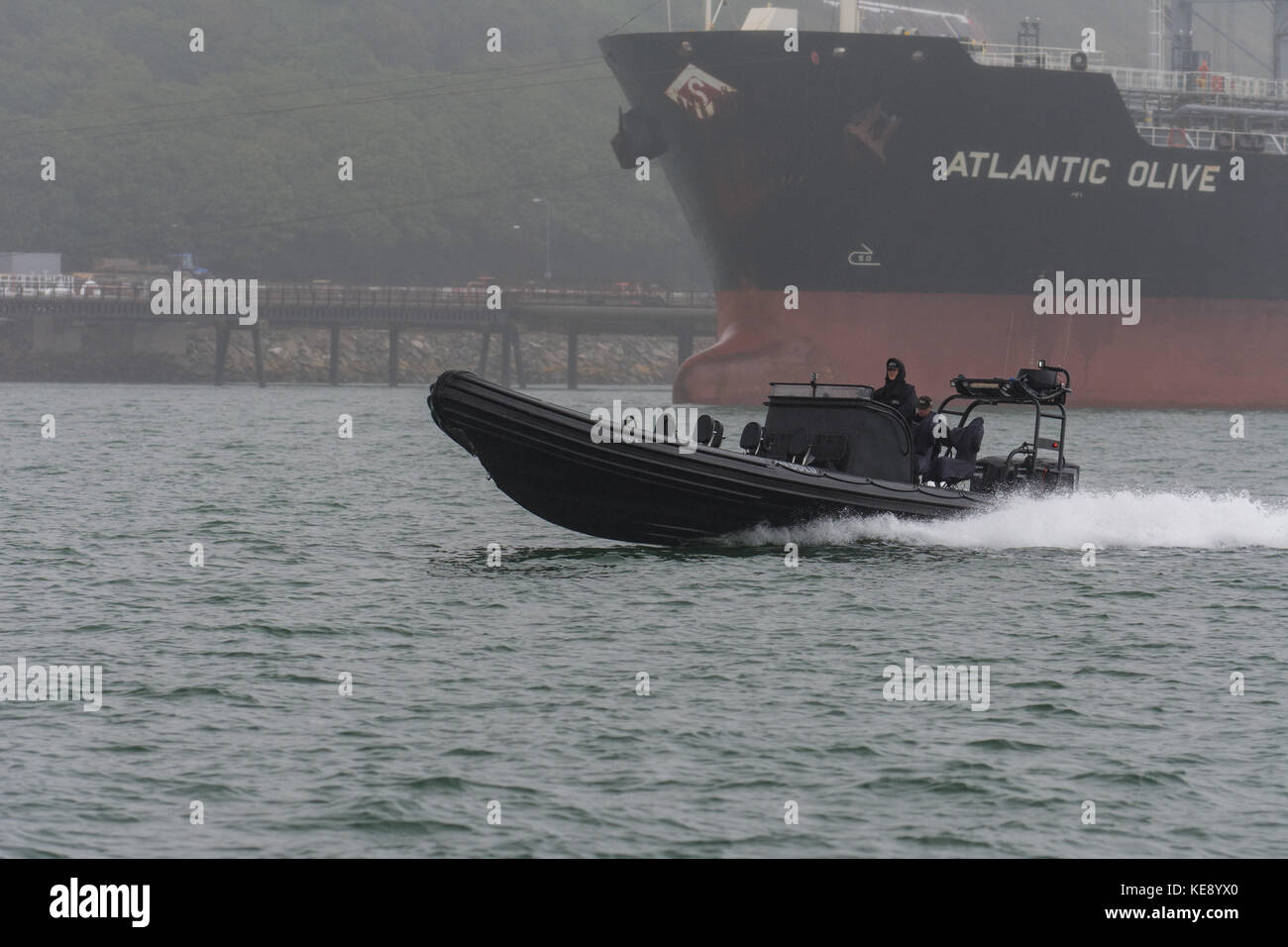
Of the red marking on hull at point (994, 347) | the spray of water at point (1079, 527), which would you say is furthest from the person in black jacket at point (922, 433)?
the red marking on hull at point (994, 347)

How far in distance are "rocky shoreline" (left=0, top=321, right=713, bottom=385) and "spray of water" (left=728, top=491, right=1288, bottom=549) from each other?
3361 inches

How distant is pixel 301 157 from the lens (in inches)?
6122

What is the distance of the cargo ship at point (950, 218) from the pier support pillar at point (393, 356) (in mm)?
52524

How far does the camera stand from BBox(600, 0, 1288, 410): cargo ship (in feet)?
154

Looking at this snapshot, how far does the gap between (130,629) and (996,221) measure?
118 feet

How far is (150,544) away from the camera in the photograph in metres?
23.8

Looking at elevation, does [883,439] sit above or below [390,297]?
below

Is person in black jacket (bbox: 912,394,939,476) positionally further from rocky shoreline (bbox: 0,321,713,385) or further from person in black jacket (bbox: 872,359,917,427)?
rocky shoreline (bbox: 0,321,713,385)

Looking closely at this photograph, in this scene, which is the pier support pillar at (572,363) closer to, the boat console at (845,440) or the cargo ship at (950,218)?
the cargo ship at (950,218)

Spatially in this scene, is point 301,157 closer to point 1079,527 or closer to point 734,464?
point 1079,527

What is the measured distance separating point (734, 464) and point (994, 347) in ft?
97.6

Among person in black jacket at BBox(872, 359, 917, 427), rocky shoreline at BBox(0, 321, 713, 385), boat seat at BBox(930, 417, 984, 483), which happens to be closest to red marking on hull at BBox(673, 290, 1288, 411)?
boat seat at BBox(930, 417, 984, 483)

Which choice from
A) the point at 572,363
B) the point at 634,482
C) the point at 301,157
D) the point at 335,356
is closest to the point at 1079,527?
the point at 634,482
